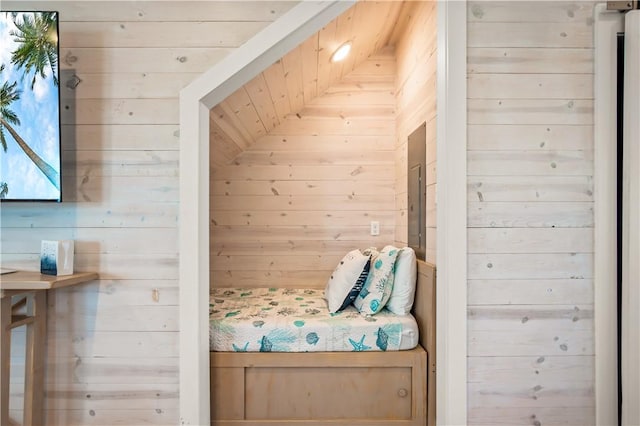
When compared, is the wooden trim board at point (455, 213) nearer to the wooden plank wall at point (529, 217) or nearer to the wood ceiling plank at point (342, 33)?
the wooden plank wall at point (529, 217)

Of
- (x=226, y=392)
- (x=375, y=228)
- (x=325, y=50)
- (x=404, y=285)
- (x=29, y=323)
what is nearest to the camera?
(x=29, y=323)

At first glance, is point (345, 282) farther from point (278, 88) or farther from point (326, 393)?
point (278, 88)

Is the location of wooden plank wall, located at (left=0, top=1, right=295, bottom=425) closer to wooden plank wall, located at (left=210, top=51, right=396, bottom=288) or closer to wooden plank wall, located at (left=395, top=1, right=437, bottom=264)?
wooden plank wall, located at (left=395, top=1, right=437, bottom=264)

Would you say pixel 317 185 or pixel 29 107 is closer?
pixel 29 107

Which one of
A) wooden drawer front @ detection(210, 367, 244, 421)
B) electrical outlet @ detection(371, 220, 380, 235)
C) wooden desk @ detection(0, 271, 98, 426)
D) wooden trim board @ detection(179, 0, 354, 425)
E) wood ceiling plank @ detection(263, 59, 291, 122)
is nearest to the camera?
wooden desk @ detection(0, 271, 98, 426)

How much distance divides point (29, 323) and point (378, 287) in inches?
64.2

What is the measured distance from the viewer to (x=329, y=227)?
327 centimetres

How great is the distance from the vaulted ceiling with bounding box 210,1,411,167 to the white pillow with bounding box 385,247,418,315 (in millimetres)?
1250

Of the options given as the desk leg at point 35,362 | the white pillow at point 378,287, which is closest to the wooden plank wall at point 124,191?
the desk leg at point 35,362

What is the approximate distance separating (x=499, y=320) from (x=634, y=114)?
98 centimetres

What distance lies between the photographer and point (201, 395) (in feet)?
5.93

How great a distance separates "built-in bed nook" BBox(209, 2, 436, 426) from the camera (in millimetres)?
2098

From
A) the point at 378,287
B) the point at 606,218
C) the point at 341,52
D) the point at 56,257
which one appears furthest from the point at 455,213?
the point at 56,257

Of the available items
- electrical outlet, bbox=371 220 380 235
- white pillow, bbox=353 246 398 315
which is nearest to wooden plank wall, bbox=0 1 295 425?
white pillow, bbox=353 246 398 315
